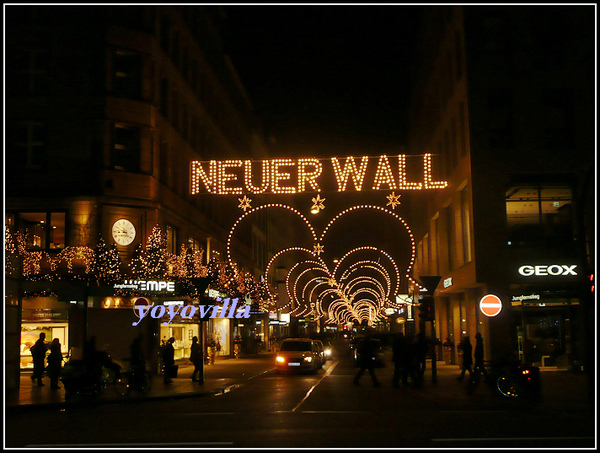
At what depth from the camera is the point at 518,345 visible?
1225 inches

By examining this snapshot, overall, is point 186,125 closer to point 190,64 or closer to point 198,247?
point 190,64

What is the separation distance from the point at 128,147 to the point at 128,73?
371cm

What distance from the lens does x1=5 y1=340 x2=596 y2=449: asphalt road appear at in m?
12.1

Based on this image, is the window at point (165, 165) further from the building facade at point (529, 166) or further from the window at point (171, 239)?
the building facade at point (529, 166)

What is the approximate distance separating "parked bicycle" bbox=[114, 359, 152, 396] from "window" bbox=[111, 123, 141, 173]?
12.6 metres

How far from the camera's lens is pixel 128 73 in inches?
1340

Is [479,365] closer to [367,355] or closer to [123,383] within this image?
[367,355]

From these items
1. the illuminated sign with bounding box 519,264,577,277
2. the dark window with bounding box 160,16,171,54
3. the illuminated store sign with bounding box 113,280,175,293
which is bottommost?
the illuminated store sign with bounding box 113,280,175,293

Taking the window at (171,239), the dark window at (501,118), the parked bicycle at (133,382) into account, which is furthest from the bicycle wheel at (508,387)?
the window at (171,239)

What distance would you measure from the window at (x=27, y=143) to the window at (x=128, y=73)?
4.20 m

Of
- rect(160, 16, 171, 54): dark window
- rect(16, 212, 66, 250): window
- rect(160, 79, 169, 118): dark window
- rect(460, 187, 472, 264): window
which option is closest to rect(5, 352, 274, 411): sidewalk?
rect(16, 212, 66, 250): window

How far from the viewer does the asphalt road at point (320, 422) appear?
1209 cm

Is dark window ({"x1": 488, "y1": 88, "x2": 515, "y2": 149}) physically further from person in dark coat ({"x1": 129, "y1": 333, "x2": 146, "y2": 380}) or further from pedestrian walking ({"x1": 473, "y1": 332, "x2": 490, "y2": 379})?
person in dark coat ({"x1": 129, "y1": 333, "x2": 146, "y2": 380})

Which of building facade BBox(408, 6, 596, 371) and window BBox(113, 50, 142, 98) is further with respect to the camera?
window BBox(113, 50, 142, 98)
